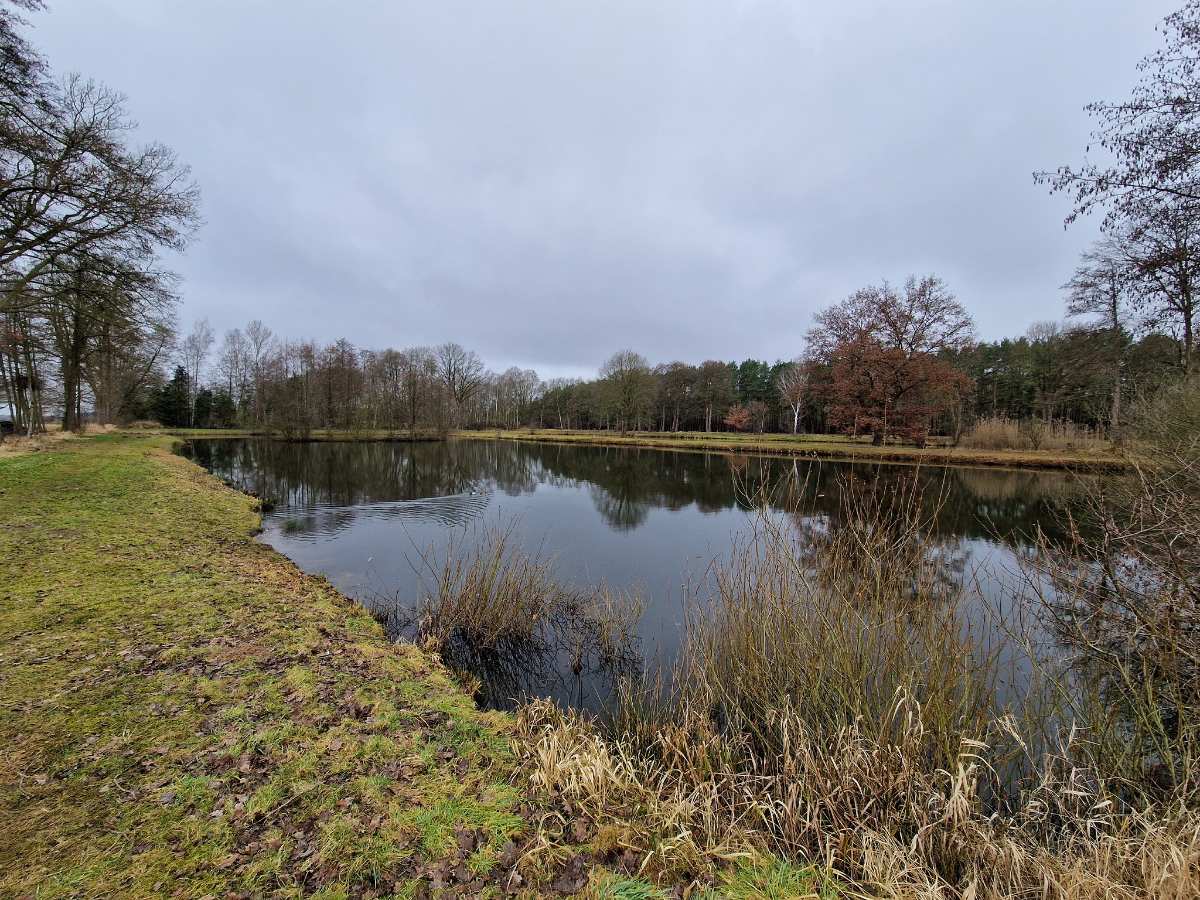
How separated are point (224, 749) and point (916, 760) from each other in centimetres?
482

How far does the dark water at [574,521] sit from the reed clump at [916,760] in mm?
878

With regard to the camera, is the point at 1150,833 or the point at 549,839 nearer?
the point at 1150,833

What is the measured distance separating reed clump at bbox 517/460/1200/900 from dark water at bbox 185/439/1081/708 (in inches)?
34.6

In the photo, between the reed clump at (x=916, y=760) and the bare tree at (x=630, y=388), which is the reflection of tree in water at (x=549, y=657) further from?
the bare tree at (x=630, y=388)

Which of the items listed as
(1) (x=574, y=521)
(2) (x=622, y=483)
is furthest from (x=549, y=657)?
(2) (x=622, y=483)

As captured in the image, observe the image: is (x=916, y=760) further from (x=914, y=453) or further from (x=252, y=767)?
(x=914, y=453)

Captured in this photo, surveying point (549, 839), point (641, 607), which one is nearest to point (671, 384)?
point (641, 607)

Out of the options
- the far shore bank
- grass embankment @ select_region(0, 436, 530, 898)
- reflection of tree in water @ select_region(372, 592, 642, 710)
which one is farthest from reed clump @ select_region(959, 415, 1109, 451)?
grass embankment @ select_region(0, 436, 530, 898)

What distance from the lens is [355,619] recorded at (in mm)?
6148

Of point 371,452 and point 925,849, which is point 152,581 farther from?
point 371,452

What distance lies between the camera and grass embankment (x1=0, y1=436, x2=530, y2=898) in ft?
7.70

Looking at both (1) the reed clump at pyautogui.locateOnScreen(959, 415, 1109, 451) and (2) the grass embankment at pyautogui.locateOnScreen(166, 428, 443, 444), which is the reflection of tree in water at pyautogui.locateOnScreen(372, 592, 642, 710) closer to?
(1) the reed clump at pyautogui.locateOnScreen(959, 415, 1109, 451)

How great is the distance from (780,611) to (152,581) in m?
7.88

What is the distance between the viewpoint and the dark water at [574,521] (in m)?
6.15
